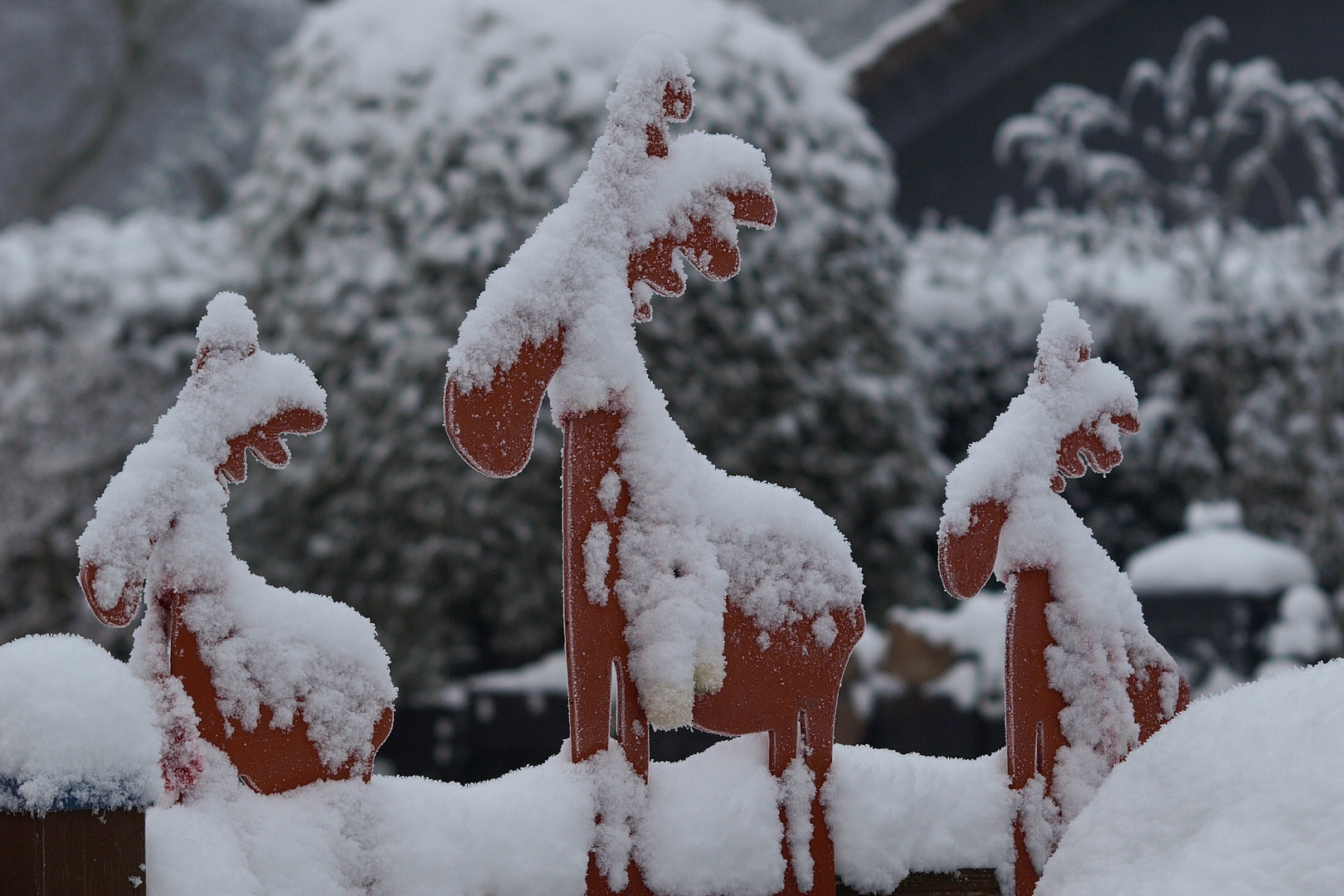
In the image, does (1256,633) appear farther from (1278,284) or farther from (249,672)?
(249,672)

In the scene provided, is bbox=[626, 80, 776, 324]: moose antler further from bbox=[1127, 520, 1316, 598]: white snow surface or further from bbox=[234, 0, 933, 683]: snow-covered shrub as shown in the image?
bbox=[1127, 520, 1316, 598]: white snow surface

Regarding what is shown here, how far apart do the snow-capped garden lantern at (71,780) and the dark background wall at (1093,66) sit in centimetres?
779

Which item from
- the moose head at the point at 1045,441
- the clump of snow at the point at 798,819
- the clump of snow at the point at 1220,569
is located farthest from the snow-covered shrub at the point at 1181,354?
the clump of snow at the point at 798,819

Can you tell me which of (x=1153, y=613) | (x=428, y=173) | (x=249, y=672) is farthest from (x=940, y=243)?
(x=249, y=672)

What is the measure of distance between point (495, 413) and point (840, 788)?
0.51 metres

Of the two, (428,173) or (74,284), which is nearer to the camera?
(428,173)

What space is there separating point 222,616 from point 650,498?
41 centimetres

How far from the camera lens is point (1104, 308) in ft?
18.7

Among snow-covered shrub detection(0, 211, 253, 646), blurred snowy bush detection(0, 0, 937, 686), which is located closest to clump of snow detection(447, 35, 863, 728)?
blurred snowy bush detection(0, 0, 937, 686)

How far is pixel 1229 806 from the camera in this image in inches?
46.2

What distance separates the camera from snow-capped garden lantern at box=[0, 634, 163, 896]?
103 cm

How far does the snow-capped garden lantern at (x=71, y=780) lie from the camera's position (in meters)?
1.03

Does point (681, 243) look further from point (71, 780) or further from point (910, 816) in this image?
point (71, 780)

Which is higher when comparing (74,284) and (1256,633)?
(74,284)
